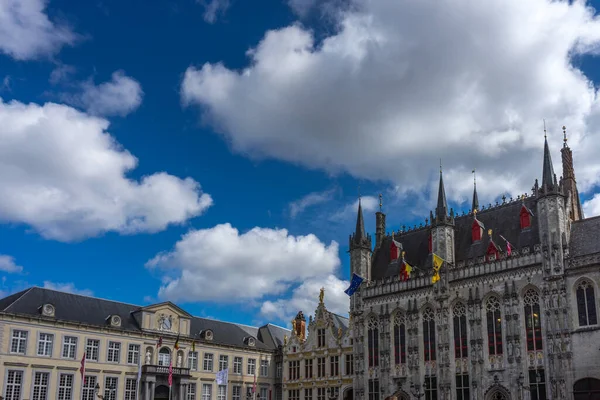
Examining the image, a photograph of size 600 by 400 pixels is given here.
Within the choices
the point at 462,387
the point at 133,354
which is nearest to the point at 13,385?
the point at 133,354

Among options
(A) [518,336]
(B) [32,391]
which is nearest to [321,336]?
(A) [518,336]

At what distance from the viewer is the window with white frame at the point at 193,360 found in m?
67.7

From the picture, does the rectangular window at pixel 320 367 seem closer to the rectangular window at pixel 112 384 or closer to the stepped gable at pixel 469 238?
the stepped gable at pixel 469 238

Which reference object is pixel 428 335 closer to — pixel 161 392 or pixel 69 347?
pixel 161 392

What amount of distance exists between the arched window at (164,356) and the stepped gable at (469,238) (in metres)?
22.6

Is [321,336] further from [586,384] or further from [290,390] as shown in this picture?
[586,384]

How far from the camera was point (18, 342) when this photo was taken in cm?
5531

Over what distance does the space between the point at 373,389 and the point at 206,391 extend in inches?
765

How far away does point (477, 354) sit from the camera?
170 ft

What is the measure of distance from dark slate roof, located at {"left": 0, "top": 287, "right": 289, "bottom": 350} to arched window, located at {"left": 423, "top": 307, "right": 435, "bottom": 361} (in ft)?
81.3

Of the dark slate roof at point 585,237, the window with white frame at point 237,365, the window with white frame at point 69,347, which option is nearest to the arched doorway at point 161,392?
the window with white frame at point 237,365

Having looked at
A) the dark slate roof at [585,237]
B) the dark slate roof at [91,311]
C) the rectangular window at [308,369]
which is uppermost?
the dark slate roof at [585,237]

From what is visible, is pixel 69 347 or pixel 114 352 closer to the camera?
pixel 69 347

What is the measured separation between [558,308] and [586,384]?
5.64 meters
